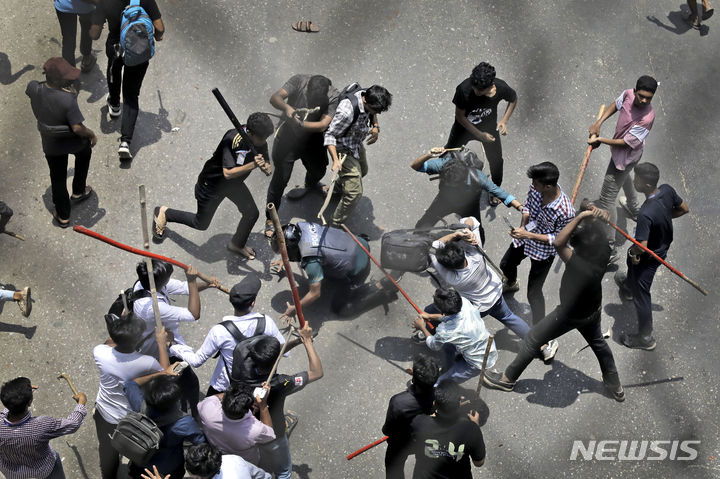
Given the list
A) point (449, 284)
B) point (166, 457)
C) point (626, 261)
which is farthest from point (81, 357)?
point (626, 261)

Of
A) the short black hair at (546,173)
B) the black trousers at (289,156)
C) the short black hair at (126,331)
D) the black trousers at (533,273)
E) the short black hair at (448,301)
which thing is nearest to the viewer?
the short black hair at (126,331)

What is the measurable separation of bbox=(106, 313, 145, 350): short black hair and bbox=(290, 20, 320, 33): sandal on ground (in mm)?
4410

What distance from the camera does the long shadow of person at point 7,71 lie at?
7.57 metres

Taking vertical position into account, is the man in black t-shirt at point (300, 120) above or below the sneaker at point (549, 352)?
above

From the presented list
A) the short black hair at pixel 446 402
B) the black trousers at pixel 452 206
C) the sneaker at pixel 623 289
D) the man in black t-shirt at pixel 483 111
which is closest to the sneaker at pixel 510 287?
the black trousers at pixel 452 206

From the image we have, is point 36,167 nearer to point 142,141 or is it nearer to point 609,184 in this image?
point 142,141

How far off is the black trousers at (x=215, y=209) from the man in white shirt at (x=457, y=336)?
1781mm

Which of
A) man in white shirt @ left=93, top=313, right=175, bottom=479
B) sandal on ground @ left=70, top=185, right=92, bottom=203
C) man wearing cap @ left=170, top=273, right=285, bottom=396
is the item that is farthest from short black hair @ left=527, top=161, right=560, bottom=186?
sandal on ground @ left=70, top=185, right=92, bottom=203

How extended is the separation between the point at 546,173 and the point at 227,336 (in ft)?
8.44

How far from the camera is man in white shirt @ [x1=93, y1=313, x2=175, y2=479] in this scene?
4.74 m

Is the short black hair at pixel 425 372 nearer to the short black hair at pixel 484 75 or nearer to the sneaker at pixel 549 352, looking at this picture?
the sneaker at pixel 549 352

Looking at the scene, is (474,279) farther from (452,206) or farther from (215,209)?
(215,209)

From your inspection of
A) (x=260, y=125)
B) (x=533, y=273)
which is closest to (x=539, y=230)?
(x=533, y=273)

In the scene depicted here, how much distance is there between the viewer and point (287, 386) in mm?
5035
